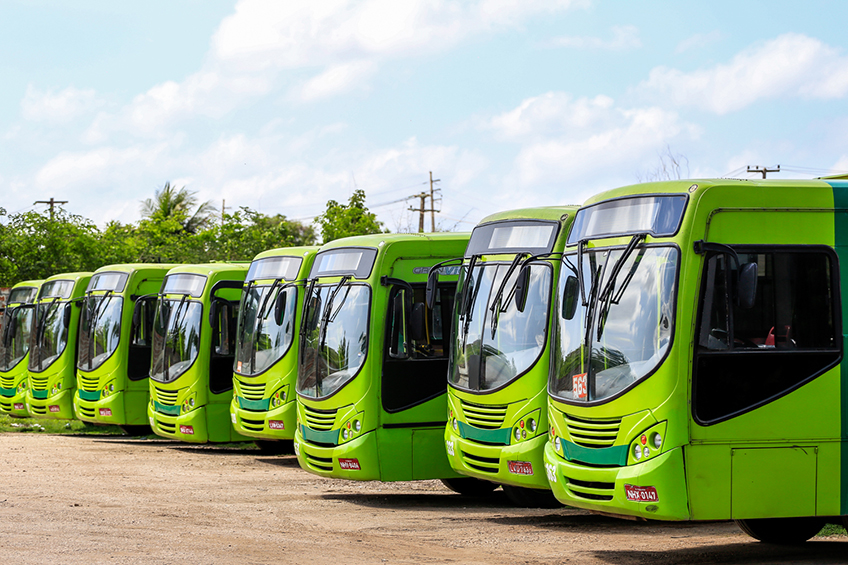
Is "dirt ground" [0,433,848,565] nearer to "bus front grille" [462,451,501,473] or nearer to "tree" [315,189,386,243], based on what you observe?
"bus front grille" [462,451,501,473]

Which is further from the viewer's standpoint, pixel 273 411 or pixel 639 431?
pixel 273 411

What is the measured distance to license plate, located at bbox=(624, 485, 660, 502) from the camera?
7840mm

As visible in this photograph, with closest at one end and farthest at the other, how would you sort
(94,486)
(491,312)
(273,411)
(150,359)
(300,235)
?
1. (491,312)
2. (94,486)
3. (273,411)
4. (150,359)
5. (300,235)

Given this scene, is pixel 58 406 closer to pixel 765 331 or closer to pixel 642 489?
pixel 642 489

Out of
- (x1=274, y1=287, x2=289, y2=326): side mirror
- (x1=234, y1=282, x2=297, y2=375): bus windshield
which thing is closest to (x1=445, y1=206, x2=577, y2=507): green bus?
(x1=274, y1=287, x2=289, y2=326): side mirror

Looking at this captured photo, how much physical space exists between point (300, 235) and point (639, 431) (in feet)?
155

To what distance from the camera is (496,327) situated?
10641 mm

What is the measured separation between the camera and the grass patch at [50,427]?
22641 millimetres

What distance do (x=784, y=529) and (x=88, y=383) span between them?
1468cm

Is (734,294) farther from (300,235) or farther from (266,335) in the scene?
(300,235)

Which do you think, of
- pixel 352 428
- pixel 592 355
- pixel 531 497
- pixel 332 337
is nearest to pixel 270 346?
pixel 332 337

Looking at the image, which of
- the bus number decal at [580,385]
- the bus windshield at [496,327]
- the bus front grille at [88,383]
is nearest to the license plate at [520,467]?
the bus windshield at [496,327]

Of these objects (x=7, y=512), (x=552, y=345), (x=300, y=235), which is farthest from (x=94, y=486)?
(x=300, y=235)

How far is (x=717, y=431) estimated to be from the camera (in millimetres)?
7965
